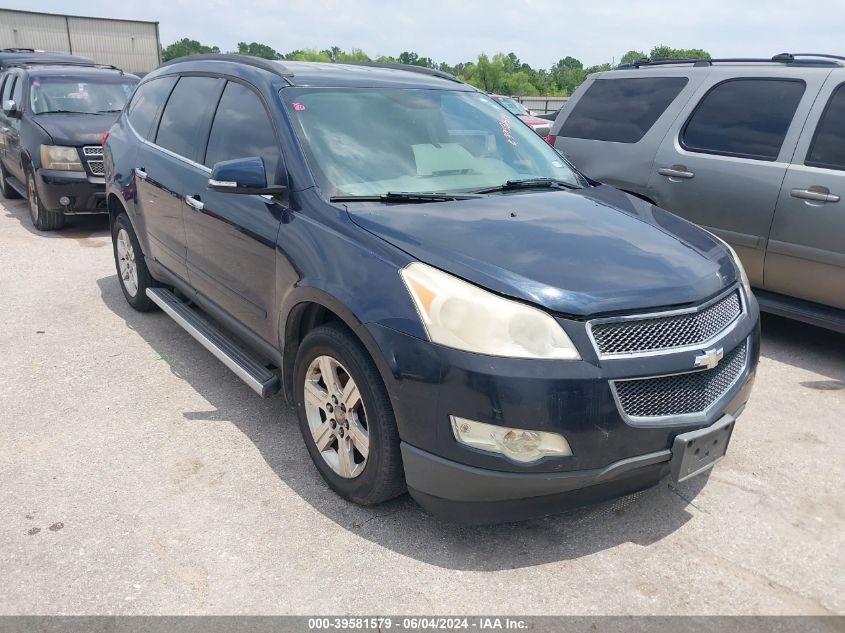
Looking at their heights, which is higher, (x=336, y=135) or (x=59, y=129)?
(x=336, y=135)

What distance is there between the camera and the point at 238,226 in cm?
363

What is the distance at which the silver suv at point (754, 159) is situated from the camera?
4.62 metres

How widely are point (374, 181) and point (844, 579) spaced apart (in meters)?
2.52

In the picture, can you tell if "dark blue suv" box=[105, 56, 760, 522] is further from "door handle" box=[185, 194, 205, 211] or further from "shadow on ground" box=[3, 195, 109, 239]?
"shadow on ground" box=[3, 195, 109, 239]

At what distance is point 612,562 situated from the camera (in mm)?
2762

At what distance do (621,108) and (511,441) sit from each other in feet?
14.3

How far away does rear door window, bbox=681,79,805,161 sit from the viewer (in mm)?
4930

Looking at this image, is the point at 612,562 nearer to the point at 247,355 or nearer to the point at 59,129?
the point at 247,355

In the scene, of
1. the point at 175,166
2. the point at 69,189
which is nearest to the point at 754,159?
the point at 175,166

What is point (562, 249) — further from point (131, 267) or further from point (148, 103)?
point (131, 267)

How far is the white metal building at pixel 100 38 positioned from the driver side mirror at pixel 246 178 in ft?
143

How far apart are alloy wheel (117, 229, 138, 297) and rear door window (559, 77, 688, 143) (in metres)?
3.78

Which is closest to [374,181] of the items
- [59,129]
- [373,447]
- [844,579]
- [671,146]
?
[373,447]

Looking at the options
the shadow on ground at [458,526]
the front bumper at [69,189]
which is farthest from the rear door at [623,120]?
the front bumper at [69,189]
